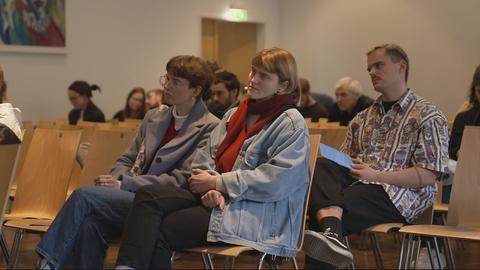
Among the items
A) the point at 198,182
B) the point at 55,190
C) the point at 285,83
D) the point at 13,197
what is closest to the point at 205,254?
the point at 198,182

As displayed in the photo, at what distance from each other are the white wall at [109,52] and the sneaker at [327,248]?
260 inches

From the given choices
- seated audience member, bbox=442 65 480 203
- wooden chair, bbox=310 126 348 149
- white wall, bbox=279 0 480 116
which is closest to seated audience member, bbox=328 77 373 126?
white wall, bbox=279 0 480 116

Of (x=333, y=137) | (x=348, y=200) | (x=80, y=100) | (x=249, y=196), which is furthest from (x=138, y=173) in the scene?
(x=80, y=100)

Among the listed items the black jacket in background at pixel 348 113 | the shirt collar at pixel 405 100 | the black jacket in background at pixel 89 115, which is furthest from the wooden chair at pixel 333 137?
the black jacket in background at pixel 89 115

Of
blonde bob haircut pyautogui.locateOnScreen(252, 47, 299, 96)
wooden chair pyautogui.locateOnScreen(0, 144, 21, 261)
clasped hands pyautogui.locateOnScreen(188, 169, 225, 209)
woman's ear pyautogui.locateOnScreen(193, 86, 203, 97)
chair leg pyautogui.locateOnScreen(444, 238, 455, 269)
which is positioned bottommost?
chair leg pyautogui.locateOnScreen(444, 238, 455, 269)

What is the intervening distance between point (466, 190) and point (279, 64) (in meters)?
1.10

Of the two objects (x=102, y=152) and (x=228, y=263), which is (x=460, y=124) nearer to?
(x=228, y=263)

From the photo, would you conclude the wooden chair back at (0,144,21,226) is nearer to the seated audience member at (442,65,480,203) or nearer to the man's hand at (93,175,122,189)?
the man's hand at (93,175,122,189)

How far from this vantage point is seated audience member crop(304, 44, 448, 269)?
359 centimetres

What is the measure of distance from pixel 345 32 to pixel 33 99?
3895 mm

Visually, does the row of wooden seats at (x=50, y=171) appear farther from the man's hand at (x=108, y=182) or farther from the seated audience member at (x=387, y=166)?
the seated audience member at (x=387, y=166)

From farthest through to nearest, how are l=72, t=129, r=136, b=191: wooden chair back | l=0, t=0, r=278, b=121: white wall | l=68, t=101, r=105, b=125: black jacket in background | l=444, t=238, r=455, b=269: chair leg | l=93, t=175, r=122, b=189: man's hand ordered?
l=0, t=0, r=278, b=121: white wall
l=68, t=101, r=105, b=125: black jacket in background
l=72, t=129, r=136, b=191: wooden chair back
l=444, t=238, r=455, b=269: chair leg
l=93, t=175, r=122, b=189: man's hand

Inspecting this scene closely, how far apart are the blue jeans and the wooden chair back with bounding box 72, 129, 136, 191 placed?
3.31 ft

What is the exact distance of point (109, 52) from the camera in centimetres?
1004
